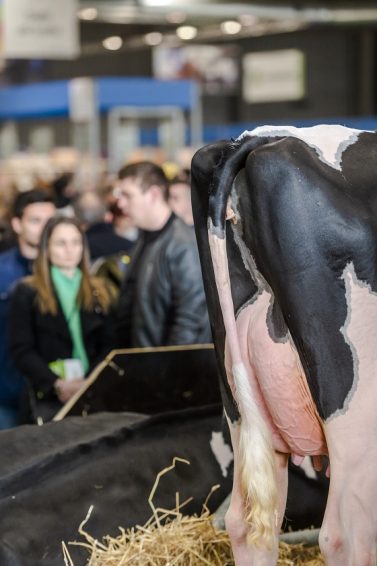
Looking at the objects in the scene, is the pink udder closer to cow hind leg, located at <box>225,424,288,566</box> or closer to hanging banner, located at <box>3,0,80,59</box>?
cow hind leg, located at <box>225,424,288,566</box>

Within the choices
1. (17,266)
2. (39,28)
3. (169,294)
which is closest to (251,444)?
(169,294)

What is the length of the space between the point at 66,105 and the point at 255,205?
553 inches

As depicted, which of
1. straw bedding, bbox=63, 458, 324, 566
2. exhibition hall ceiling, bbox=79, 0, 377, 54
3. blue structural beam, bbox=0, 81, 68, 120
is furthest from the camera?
exhibition hall ceiling, bbox=79, 0, 377, 54

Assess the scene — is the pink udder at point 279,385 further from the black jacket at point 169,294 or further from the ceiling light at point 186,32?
the ceiling light at point 186,32

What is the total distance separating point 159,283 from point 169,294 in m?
0.07

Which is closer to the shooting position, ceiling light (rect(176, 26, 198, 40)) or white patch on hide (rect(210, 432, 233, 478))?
white patch on hide (rect(210, 432, 233, 478))

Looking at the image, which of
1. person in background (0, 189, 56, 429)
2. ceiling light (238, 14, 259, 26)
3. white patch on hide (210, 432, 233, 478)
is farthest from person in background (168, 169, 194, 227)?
ceiling light (238, 14, 259, 26)

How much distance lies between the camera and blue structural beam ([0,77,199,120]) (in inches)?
602

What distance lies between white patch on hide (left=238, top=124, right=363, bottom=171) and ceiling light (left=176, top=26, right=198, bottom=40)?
75.0 feet

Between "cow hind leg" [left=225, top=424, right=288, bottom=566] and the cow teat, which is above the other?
the cow teat

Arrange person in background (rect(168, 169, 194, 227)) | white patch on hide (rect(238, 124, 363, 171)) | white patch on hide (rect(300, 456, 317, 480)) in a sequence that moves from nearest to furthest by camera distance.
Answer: white patch on hide (rect(238, 124, 363, 171))
white patch on hide (rect(300, 456, 317, 480))
person in background (rect(168, 169, 194, 227))

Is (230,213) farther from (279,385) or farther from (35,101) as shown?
(35,101)

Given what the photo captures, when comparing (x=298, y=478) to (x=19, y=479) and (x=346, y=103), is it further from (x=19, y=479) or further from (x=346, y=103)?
(x=346, y=103)

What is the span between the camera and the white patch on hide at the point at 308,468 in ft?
12.2
